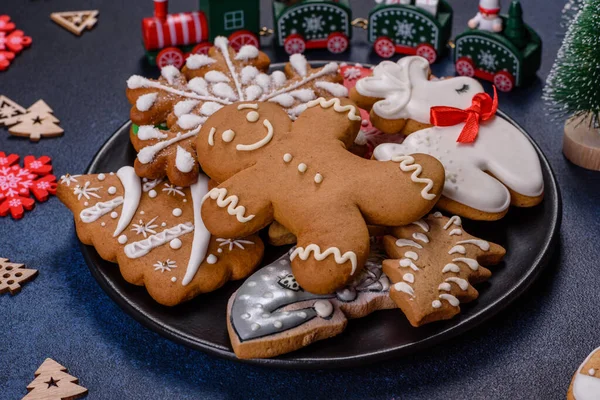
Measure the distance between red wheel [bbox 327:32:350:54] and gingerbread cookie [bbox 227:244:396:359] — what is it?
49.9 inches

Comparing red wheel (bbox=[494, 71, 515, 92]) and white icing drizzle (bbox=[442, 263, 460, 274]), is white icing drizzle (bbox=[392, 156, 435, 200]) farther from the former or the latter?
red wheel (bbox=[494, 71, 515, 92])

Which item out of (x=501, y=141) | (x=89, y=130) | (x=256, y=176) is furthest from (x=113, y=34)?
(x=501, y=141)

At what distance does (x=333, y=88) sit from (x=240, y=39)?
71 cm

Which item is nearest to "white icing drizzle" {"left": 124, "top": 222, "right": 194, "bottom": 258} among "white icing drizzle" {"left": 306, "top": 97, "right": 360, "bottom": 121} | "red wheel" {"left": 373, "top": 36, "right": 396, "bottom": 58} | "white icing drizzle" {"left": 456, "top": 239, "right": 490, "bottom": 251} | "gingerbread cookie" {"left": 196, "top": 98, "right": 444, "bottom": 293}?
"gingerbread cookie" {"left": 196, "top": 98, "right": 444, "bottom": 293}

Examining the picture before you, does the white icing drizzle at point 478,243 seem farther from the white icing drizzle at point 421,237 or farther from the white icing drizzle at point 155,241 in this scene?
the white icing drizzle at point 155,241

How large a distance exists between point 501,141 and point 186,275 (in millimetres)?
940

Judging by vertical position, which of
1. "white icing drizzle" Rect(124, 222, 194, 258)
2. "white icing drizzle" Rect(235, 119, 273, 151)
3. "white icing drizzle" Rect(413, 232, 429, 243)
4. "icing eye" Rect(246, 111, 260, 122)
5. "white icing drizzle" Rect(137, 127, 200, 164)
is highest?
"icing eye" Rect(246, 111, 260, 122)

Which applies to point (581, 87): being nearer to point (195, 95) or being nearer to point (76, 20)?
point (195, 95)

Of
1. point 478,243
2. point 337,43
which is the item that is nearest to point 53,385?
point 478,243

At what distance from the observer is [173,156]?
218 cm

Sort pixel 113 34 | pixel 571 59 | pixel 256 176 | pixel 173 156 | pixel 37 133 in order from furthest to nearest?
pixel 113 34, pixel 37 133, pixel 571 59, pixel 173 156, pixel 256 176

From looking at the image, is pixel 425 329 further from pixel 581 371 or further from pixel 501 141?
pixel 501 141

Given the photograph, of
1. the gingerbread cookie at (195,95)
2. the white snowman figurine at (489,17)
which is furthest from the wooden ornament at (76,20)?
the white snowman figurine at (489,17)

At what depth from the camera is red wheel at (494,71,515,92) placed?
2799 millimetres
